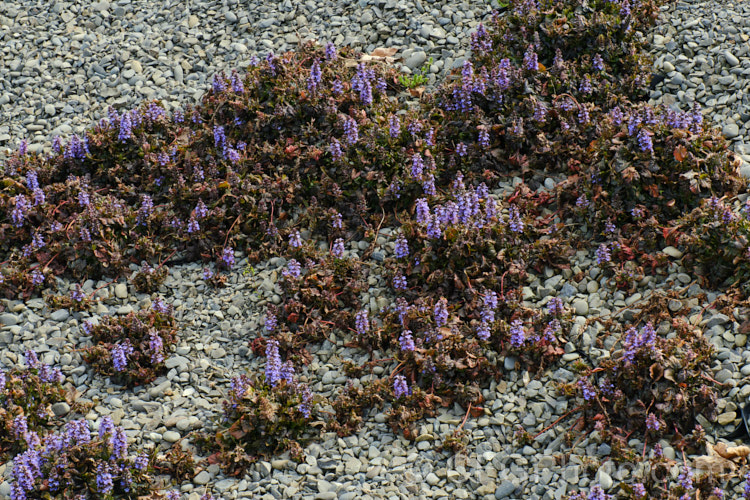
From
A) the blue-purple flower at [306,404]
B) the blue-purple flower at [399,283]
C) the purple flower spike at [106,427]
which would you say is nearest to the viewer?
the purple flower spike at [106,427]

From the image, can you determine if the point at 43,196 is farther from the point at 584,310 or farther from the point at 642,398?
the point at 642,398

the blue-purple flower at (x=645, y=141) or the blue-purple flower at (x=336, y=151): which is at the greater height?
the blue-purple flower at (x=645, y=141)

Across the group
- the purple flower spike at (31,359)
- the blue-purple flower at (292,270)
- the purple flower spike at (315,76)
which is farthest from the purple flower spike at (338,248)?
the purple flower spike at (31,359)

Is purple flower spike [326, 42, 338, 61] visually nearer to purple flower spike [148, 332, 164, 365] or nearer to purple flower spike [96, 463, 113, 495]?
purple flower spike [148, 332, 164, 365]

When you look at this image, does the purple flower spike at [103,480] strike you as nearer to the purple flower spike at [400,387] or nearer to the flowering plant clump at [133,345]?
the flowering plant clump at [133,345]

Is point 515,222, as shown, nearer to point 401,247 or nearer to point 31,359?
point 401,247

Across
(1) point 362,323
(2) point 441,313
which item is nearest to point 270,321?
→ (1) point 362,323
